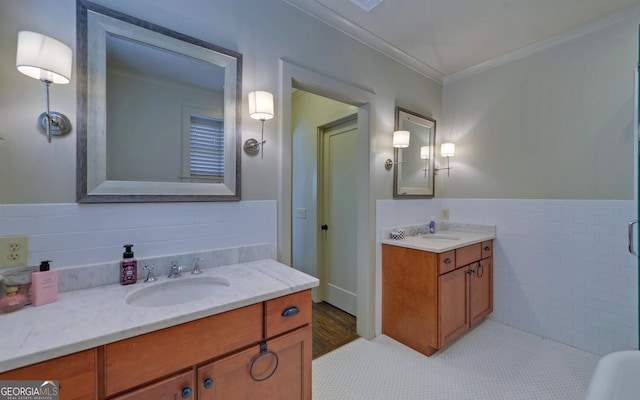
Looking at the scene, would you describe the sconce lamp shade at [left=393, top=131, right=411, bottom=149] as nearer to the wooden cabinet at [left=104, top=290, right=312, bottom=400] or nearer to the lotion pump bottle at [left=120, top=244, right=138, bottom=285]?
the wooden cabinet at [left=104, top=290, right=312, bottom=400]

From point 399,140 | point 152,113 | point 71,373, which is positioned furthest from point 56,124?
point 399,140

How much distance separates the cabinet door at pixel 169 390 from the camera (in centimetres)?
88

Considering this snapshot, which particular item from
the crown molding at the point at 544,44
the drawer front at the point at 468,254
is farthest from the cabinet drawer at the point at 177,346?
the crown molding at the point at 544,44

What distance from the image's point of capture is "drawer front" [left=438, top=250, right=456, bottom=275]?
2049 mm

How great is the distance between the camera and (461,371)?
1.95 metres

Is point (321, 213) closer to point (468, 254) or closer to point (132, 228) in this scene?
point (468, 254)

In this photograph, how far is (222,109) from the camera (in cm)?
157

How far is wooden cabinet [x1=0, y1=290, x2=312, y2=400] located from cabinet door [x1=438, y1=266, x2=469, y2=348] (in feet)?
4.18

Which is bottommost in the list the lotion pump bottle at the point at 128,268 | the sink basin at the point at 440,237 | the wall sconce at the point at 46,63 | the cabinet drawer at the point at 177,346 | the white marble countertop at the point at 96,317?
the cabinet drawer at the point at 177,346

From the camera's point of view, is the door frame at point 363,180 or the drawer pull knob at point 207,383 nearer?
the drawer pull knob at point 207,383

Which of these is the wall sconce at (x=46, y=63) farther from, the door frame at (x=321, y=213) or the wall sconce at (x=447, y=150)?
the wall sconce at (x=447, y=150)

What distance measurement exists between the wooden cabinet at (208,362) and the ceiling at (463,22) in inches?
80.6

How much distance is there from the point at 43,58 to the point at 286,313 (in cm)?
140

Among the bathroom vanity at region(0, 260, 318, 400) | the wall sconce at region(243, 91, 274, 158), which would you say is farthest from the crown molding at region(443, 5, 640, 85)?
the bathroom vanity at region(0, 260, 318, 400)
